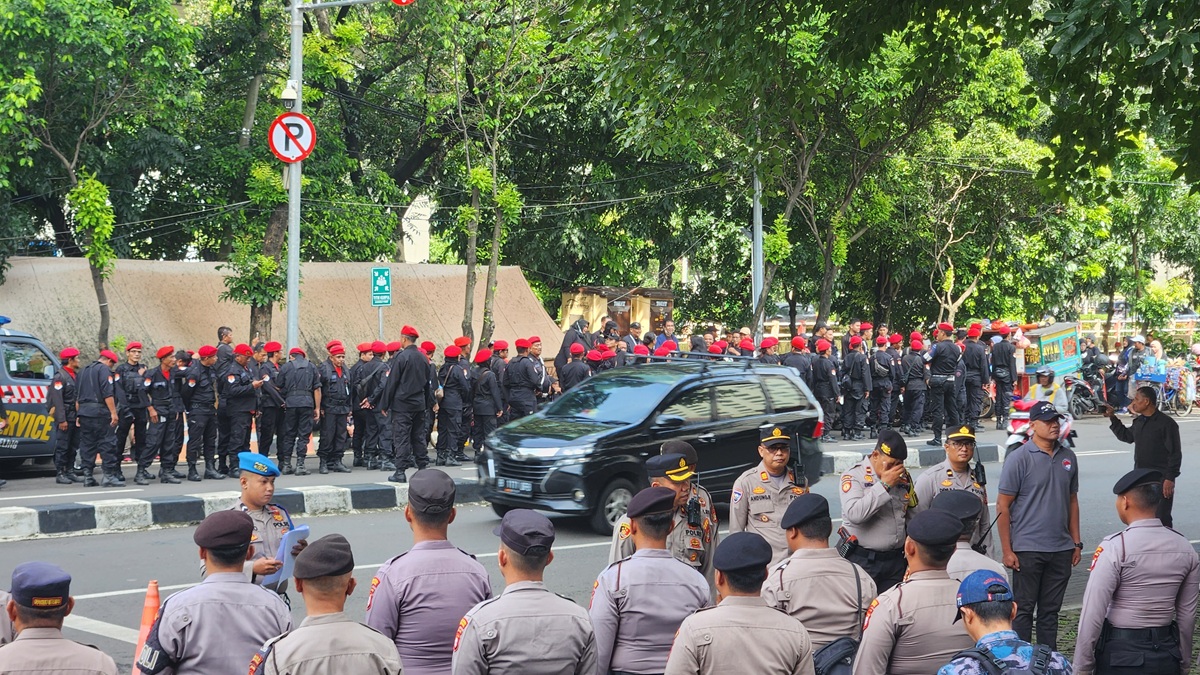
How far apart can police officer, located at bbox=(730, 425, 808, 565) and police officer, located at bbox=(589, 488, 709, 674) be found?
211cm

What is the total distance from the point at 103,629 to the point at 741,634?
19.0 ft

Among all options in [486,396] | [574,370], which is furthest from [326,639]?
[574,370]

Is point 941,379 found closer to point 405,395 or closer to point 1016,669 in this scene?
point 405,395

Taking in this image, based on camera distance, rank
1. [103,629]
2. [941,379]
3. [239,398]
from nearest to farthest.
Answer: [103,629]
[239,398]
[941,379]

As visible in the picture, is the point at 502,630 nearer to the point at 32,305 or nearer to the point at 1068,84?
the point at 1068,84

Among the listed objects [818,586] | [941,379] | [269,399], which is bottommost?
[818,586]

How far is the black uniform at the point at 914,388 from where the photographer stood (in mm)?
20797

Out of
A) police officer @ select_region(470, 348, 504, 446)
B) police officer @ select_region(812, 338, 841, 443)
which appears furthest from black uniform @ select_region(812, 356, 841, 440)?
police officer @ select_region(470, 348, 504, 446)

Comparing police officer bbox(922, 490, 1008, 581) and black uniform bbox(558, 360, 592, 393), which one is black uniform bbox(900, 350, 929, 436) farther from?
police officer bbox(922, 490, 1008, 581)

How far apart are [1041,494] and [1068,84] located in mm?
3295

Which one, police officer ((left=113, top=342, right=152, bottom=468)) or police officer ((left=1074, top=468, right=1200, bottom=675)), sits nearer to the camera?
police officer ((left=1074, top=468, right=1200, bottom=675))

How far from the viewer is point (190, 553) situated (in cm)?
1103

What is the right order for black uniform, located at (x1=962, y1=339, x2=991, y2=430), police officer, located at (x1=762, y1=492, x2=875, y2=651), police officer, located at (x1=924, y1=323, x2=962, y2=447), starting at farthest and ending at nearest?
black uniform, located at (x1=962, y1=339, x2=991, y2=430) < police officer, located at (x1=924, y1=323, x2=962, y2=447) < police officer, located at (x1=762, y1=492, x2=875, y2=651)

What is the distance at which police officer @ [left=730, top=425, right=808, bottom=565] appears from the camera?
275 inches
